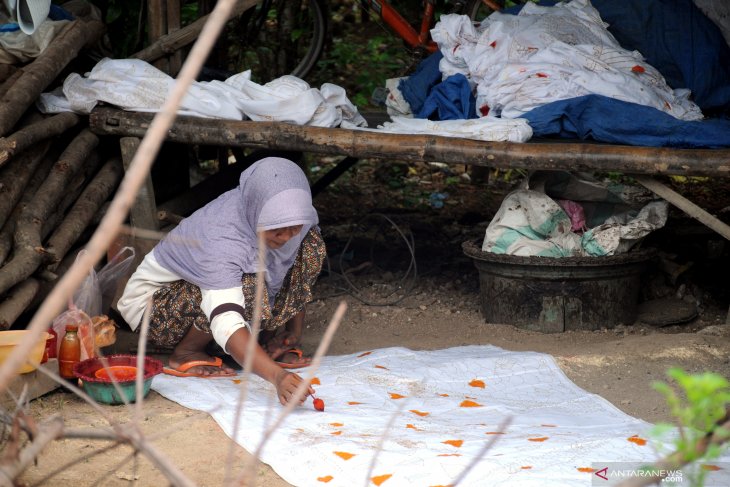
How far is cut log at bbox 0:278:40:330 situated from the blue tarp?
249 cm

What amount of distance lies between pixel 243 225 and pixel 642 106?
7.63ft

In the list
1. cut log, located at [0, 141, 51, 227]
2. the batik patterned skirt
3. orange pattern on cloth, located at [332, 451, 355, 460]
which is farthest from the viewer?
cut log, located at [0, 141, 51, 227]

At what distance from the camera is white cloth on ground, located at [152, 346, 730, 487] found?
307 cm

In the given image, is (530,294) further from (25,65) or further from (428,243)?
(25,65)

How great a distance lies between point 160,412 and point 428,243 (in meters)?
3.58

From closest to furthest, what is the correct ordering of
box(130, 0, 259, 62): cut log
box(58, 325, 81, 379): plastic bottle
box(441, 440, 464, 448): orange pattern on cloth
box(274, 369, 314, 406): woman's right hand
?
box(441, 440, 464, 448): orange pattern on cloth < box(274, 369, 314, 406): woman's right hand < box(58, 325, 81, 379): plastic bottle < box(130, 0, 259, 62): cut log

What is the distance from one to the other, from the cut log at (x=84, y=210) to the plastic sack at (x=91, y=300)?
18 cm

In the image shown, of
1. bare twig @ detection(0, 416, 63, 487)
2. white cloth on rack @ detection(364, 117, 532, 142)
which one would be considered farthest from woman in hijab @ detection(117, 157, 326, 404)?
bare twig @ detection(0, 416, 63, 487)

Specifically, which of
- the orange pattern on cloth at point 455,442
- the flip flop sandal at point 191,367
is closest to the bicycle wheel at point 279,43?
the flip flop sandal at point 191,367

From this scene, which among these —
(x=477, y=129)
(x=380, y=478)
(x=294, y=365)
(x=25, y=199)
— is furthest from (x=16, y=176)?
(x=380, y=478)

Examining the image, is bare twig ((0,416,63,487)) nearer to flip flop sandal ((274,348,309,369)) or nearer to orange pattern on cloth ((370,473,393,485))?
orange pattern on cloth ((370,473,393,485))

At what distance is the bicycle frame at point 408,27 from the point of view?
6453 mm

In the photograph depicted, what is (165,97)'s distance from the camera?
16.5ft

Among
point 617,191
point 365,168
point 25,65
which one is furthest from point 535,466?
point 365,168
